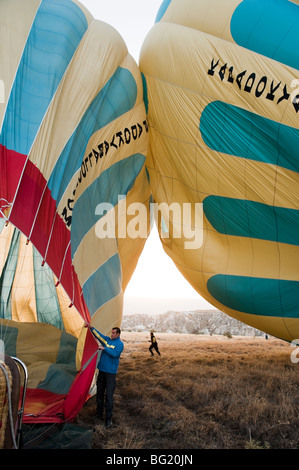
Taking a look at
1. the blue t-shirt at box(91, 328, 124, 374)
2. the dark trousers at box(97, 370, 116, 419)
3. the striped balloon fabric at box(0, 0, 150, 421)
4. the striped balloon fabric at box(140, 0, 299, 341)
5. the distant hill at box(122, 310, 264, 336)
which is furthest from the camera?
the distant hill at box(122, 310, 264, 336)

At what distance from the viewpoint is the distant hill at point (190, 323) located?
111ft

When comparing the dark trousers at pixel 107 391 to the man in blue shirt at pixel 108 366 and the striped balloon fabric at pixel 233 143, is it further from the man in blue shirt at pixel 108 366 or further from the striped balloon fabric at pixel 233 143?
the striped balloon fabric at pixel 233 143

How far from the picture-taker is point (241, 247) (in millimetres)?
6367

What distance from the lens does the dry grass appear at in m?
3.65

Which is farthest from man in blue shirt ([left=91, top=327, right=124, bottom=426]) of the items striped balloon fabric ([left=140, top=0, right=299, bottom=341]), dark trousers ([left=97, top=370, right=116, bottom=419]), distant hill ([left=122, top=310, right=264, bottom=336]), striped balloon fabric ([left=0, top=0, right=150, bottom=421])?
distant hill ([left=122, top=310, right=264, bottom=336])

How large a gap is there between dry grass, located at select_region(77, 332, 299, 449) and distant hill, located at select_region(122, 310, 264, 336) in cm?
2645

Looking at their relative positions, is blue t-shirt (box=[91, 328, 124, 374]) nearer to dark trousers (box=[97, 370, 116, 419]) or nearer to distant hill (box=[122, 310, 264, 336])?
dark trousers (box=[97, 370, 116, 419])

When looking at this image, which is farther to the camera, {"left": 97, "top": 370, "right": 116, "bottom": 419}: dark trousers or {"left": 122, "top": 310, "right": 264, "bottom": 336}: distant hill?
{"left": 122, "top": 310, "right": 264, "bottom": 336}: distant hill

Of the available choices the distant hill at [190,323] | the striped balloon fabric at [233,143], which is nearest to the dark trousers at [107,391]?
the striped balloon fabric at [233,143]

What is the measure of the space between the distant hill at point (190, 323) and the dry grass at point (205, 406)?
26.4 meters

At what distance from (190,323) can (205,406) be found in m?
Result: 34.9

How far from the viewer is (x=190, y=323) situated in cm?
3866
